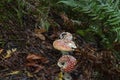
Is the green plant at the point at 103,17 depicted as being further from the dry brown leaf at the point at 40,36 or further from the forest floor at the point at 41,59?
the dry brown leaf at the point at 40,36

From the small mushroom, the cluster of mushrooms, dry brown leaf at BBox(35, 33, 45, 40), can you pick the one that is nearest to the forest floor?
dry brown leaf at BBox(35, 33, 45, 40)

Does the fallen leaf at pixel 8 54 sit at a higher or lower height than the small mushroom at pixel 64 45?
lower

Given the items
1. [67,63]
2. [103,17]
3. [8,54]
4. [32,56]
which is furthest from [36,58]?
[103,17]

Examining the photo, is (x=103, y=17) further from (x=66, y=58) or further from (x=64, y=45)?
(x=66, y=58)

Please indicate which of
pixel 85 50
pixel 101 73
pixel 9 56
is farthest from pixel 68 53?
pixel 9 56

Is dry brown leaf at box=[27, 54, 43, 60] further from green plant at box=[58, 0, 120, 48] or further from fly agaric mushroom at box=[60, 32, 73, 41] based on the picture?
green plant at box=[58, 0, 120, 48]

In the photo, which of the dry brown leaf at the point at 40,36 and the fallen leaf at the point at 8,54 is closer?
the fallen leaf at the point at 8,54

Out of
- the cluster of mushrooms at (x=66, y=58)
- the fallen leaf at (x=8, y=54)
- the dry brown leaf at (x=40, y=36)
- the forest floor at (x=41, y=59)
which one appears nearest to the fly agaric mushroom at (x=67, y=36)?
the cluster of mushrooms at (x=66, y=58)

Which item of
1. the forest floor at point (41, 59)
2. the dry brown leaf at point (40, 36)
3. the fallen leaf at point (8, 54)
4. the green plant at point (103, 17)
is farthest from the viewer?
the dry brown leaf at point (40, 36)

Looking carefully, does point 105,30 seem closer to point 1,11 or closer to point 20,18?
point 20,18
